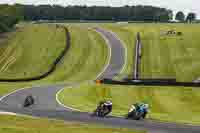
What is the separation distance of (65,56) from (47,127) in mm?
79052

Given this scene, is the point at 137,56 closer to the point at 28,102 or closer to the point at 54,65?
the point at 54,65

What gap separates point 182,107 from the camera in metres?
61.2

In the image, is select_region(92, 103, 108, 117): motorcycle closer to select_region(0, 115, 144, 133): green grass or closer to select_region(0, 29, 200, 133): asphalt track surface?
select_region(0, 29, 200, 133): asphalt track surface

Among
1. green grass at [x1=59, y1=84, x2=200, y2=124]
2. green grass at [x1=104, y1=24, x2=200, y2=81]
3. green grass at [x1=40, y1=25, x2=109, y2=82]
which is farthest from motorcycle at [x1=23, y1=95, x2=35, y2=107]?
green grass at [x1=104, y1=24, x2=200, y2=81]

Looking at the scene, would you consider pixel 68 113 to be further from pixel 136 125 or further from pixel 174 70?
pixel 174 70

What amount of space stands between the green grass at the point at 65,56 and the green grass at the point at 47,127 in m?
47.2

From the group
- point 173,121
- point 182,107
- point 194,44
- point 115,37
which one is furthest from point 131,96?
point 115,37

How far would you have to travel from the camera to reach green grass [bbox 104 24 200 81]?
9949 centimetres

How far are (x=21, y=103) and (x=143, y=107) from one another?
18.5 m

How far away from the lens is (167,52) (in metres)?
117

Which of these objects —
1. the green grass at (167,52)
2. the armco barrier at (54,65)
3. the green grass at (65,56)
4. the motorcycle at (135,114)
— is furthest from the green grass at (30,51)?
the motorcycle at (135,114)

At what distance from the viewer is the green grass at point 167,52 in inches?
3917

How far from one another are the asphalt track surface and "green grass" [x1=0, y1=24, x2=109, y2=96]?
21219 millimetres

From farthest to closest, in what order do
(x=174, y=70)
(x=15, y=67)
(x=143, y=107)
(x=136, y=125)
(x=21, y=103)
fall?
(x=15, y=67), (x=174, y=70), (x=21, y=103), (x=143, y=107), (x=136, y=125)
